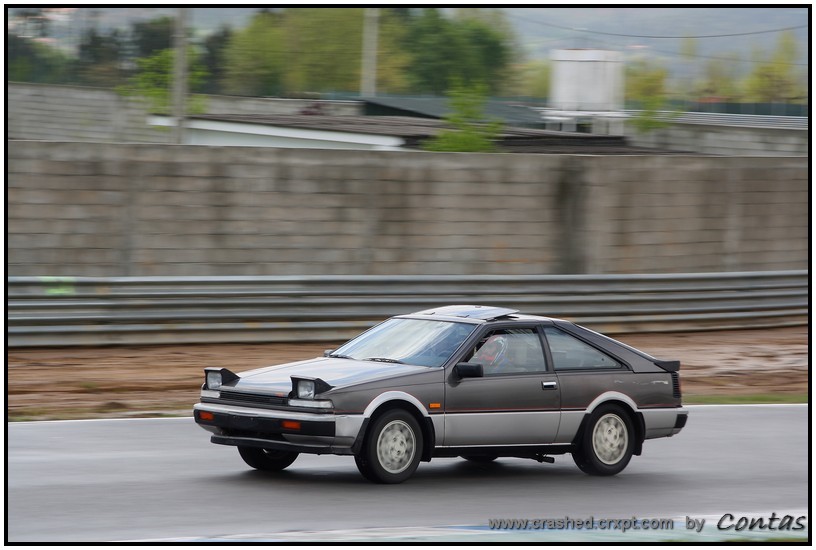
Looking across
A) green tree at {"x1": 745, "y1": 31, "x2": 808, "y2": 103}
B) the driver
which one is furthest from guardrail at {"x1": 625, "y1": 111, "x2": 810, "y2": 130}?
the driver

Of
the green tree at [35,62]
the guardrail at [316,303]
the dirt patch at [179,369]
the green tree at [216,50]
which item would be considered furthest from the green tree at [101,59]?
the dirt patch at [179,369]

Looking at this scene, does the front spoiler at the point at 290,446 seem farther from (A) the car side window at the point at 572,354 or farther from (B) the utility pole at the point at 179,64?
(B) the utility pole at the point at 179,64

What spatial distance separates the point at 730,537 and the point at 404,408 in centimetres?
261

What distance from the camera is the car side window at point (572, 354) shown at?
9.97 meters

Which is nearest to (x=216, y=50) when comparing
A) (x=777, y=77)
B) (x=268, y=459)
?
(x=777, y=77)

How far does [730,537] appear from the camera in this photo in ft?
24.6

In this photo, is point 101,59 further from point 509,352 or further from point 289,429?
point 289,429

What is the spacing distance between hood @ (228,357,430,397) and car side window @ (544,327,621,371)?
4.23 feet

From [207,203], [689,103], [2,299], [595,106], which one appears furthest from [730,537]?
[689,103]

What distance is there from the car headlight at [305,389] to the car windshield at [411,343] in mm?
975

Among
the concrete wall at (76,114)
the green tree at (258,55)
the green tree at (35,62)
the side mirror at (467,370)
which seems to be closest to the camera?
the side mirror at (467,370)

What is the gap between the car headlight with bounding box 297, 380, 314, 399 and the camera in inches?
343

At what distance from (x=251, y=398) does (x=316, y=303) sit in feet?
32.8

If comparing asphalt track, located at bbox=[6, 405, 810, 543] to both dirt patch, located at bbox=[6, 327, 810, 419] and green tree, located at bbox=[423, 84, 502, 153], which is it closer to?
dirt patch, located at bbox=[6, 327, 810, 419]
